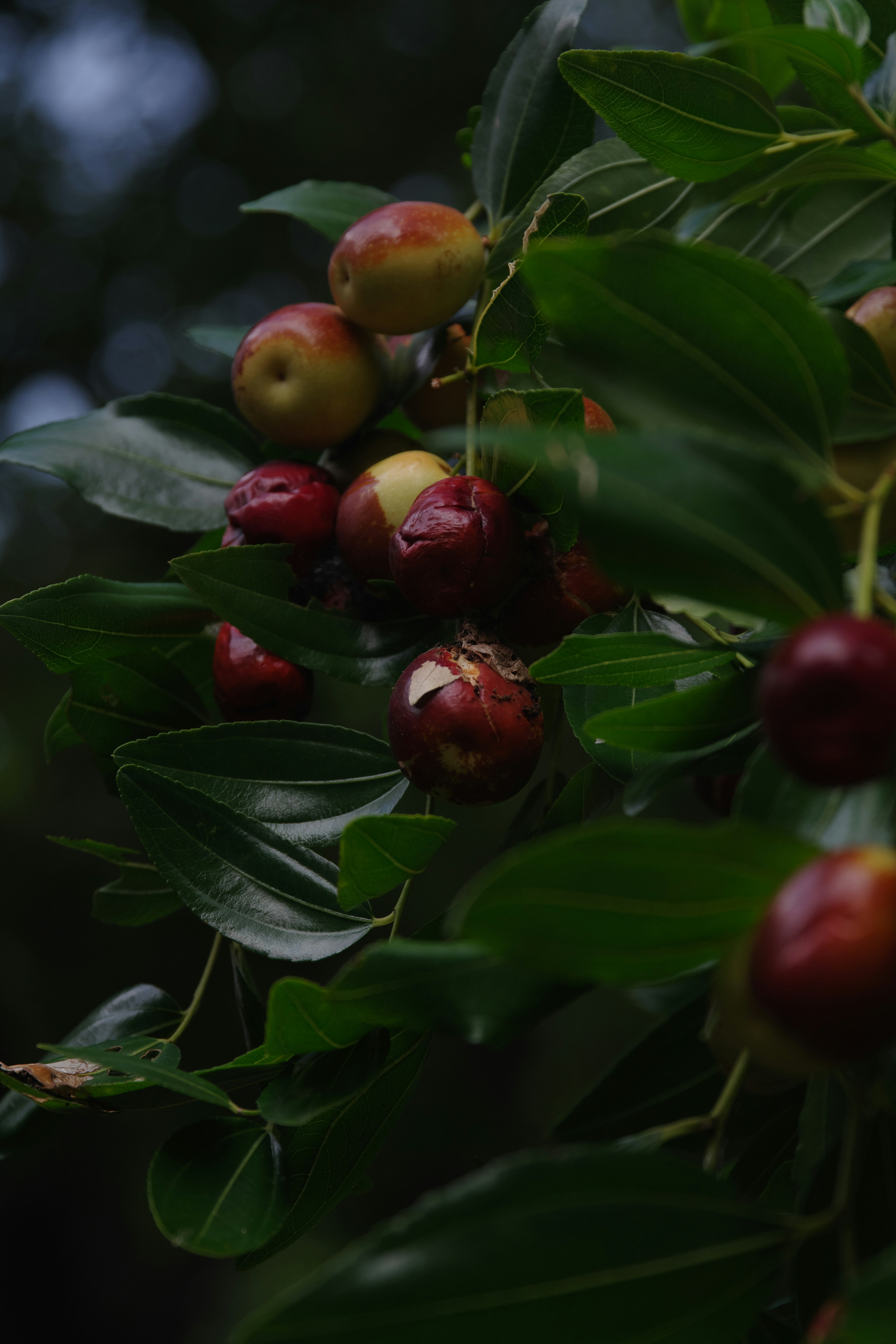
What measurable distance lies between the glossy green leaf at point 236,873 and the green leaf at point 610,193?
0.87ft

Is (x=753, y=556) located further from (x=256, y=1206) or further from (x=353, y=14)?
(x=353, y=14)

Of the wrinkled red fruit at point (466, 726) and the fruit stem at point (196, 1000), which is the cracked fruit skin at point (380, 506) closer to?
the wrinkled red fruit at point (466, 726)

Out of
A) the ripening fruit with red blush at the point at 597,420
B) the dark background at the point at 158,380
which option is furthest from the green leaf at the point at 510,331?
the dark background at the point at 158,380

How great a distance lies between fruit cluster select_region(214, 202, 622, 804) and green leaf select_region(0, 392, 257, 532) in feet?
0.13

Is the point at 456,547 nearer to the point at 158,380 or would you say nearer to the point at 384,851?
the point at 384,851

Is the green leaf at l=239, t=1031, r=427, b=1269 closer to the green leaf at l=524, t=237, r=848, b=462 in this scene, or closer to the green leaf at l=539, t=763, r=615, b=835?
the green leaf at l=539, t=763, r=615, b=835

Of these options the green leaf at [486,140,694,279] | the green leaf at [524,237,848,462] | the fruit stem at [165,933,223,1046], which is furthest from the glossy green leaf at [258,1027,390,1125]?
the green leaf at [486,140,694,279]

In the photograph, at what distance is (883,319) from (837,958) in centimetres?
29

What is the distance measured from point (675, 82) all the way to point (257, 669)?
11.1 inches

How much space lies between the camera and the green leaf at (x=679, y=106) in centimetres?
36

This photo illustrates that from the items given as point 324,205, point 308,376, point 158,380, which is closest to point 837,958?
point 308,376

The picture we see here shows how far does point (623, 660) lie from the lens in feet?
1.02

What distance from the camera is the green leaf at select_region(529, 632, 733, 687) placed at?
0.30m

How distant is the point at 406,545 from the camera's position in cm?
36
